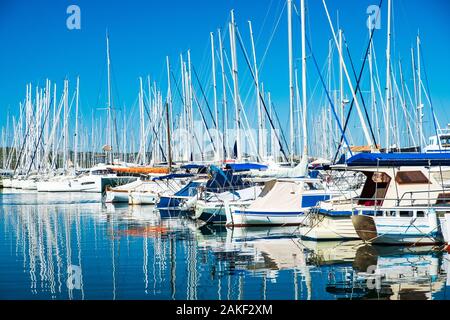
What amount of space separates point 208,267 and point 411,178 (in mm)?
9548

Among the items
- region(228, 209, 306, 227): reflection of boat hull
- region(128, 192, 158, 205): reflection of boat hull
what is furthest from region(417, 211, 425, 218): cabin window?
region(128, 192, 158, 205): reflection of boat hull

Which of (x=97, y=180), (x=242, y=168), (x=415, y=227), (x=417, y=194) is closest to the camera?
(x=415, y=227)

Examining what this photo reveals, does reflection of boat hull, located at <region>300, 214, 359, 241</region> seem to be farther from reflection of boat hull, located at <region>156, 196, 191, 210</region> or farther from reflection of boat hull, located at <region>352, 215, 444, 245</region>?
reflection of boat hull, located at <region>156, 196, 191, 210</region>

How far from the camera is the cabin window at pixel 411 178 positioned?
24.0 m

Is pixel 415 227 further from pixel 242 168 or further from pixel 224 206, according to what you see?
pixel 242 168

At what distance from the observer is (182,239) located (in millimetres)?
25875

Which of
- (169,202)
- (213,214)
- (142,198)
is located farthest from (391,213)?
(142,198)

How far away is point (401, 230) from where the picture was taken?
70.2 feet

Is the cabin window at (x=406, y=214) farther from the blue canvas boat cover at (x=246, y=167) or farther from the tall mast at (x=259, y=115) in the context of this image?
the tall mast at (x=259, y=115)

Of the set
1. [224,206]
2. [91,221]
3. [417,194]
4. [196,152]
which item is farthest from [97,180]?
[417,194]

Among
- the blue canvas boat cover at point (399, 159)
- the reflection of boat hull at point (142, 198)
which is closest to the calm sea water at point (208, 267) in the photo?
the blue canvas boat cover at point (399, 159)

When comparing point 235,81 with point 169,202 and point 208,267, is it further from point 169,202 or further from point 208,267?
point 208,267

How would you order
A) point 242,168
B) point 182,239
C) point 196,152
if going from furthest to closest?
point 196,152, point 242,168, point 182,239
